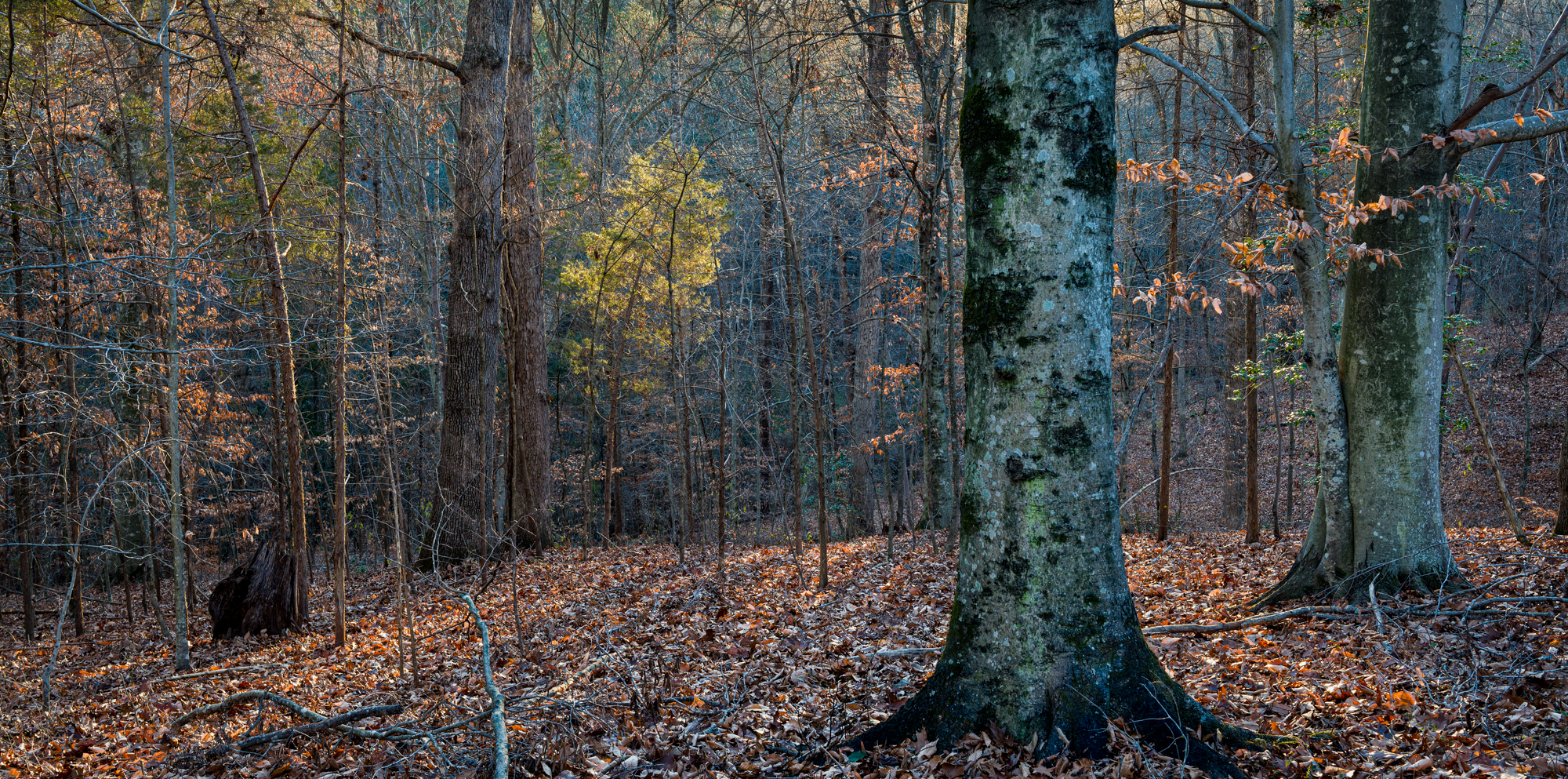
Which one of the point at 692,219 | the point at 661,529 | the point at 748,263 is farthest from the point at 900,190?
the point at 661,529

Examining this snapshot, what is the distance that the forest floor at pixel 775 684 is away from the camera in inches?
122

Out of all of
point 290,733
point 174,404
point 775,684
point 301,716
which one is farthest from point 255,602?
point 775,684

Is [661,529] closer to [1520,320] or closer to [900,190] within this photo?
[900,190]

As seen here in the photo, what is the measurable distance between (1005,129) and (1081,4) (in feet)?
1.74

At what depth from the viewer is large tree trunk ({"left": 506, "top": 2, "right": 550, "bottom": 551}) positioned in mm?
11375

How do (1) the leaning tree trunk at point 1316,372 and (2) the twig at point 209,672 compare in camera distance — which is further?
(2) the twig at point 209,672

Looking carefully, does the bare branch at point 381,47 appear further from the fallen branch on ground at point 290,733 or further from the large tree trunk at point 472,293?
the fallen branch on ground at point 290,733

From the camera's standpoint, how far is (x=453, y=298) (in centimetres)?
1082

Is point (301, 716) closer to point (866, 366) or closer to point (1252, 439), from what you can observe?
point (1252, 439)

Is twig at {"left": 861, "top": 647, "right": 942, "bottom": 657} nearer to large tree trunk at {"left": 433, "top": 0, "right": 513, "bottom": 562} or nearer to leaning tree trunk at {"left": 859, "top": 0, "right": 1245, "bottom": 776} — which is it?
leaning tree trunk at {"left": 859, "top": 0, "right": 1245, "bottom": 776}

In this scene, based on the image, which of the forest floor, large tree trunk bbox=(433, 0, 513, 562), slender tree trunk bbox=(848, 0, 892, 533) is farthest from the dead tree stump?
slender tree trunk bbox=(848, 0, 892, 533)

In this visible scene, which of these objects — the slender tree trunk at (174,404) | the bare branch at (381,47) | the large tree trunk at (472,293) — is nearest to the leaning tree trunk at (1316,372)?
the bare branch at (381,47)

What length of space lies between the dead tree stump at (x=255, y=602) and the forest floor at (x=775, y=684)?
0.78ft

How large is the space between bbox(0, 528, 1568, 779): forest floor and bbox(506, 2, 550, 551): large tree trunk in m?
3.57
